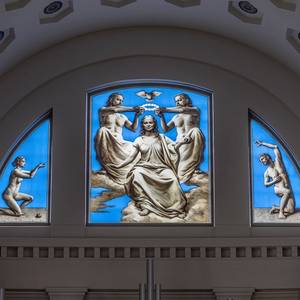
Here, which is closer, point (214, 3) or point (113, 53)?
point (214, 3)

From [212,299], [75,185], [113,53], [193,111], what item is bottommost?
[212,299]

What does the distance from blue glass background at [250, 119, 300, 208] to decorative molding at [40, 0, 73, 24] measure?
13.3 ft

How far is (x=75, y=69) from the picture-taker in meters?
17.8

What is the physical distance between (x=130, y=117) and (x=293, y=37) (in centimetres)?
343

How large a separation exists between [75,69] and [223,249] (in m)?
4.41

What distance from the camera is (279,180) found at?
17.5m

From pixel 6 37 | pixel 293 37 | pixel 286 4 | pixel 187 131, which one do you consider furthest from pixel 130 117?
pixel 286 4

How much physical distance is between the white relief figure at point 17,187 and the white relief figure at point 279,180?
4.19 m

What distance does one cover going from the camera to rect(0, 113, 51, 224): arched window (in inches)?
682

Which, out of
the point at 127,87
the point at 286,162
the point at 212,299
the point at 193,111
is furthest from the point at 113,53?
the point at 212,299

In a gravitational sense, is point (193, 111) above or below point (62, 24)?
below

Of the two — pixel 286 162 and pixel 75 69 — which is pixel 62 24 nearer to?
pixel 75 69

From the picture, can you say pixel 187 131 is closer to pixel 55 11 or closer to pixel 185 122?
pixel 185 122

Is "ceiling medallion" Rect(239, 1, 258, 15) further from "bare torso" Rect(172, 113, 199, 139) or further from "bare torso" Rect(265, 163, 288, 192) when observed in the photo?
"bare torso" Rect(265, 163, 288, 192)
